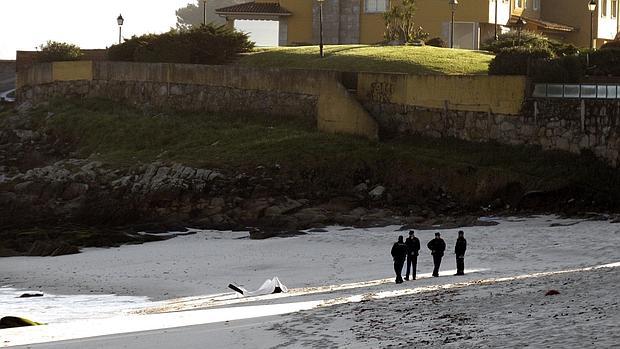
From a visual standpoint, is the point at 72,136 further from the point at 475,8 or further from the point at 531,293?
the point at 531,293

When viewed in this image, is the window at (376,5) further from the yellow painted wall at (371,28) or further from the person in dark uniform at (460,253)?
the person in dark uniform at (460,253)

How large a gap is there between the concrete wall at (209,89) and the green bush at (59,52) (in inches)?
29.4

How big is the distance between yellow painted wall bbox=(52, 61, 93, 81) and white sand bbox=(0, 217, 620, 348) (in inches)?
927

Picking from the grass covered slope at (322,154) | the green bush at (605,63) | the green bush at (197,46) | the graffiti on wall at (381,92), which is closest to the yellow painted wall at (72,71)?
the green bush at (197,46)

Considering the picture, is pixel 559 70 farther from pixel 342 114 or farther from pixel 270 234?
→ pixel 270 234

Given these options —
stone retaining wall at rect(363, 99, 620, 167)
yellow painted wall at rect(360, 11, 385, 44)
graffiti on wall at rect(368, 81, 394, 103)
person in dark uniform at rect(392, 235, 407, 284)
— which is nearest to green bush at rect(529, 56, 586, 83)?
stone retaining wall at rect(363, 99, 620, 167)

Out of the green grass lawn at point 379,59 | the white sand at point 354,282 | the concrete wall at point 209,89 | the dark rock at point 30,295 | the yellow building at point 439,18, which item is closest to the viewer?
the white sand at point 354,282

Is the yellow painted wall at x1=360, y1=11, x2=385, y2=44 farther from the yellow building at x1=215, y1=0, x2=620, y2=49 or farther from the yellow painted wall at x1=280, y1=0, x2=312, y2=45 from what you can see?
the yellow painted wall at x1=280, y1=0, x2=312, y2=45

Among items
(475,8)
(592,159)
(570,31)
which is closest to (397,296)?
(592,159)

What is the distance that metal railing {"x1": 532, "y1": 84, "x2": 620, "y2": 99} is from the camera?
36.5 metres

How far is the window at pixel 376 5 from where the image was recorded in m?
63.7

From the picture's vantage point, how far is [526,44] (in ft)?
157

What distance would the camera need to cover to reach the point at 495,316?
61.9 ft

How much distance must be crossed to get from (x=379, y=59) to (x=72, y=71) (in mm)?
17672
